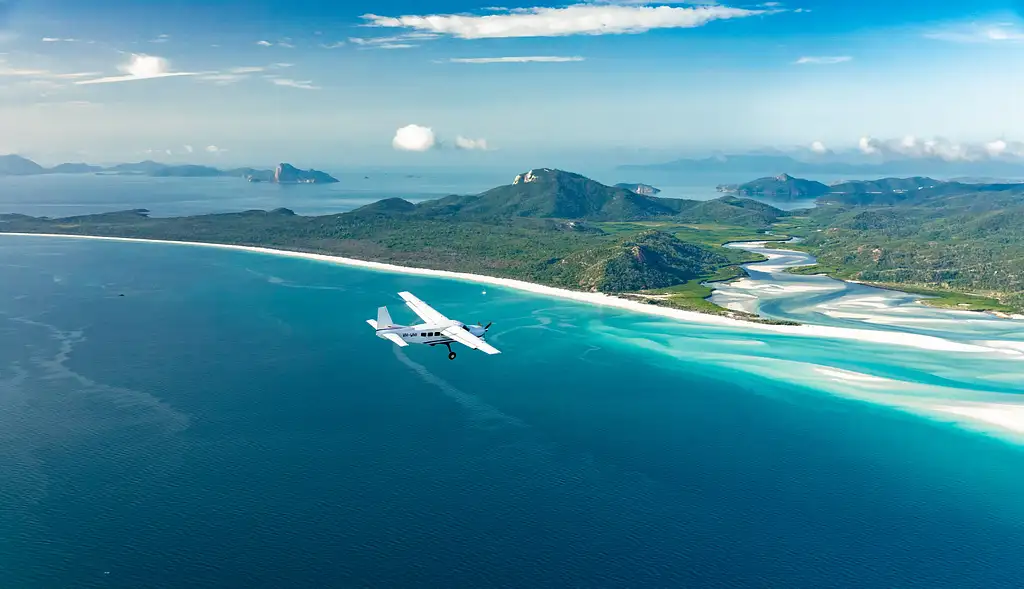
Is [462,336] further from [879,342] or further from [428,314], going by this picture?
[879,342]

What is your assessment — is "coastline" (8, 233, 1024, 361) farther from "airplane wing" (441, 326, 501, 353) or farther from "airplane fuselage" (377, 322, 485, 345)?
"airplane wing" (441, 326, 501, 353)

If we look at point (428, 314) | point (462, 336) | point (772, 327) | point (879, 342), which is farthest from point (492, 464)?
point (879, 342)

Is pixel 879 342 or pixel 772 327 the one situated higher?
pixel 772 327

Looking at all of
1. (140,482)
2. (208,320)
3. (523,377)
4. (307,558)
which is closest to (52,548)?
(140,482)

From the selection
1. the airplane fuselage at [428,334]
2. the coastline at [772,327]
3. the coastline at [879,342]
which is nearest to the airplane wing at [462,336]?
the airplane fuselage at [428,334]

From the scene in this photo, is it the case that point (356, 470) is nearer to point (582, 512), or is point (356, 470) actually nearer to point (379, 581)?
point (379, 581)

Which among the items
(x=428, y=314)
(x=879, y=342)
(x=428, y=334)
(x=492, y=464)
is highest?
(x=428, y=314)

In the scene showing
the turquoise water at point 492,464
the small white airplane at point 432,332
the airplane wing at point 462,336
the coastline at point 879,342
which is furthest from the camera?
the coastline at point 879,342

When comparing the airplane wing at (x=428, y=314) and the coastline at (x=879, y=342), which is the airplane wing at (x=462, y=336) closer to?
the airplane wing at (x=428, y=314)
